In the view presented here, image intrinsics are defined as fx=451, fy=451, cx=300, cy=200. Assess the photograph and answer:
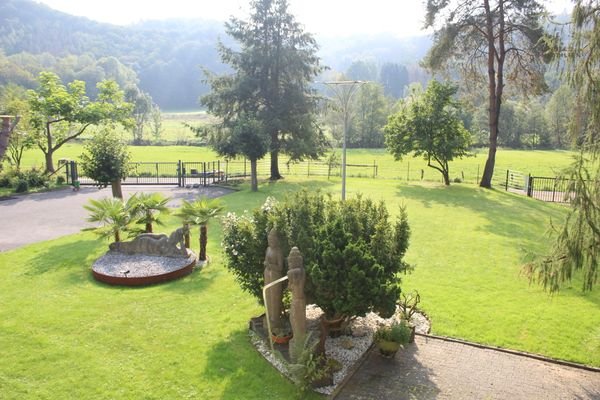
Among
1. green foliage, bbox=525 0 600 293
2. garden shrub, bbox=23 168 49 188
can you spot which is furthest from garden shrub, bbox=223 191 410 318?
garden shrub, bbox=23 168 49 188

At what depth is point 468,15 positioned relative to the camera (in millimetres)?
24766

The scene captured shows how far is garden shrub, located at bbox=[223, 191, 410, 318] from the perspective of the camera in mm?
6793

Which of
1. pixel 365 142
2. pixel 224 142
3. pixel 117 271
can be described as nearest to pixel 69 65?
pixel 365 142

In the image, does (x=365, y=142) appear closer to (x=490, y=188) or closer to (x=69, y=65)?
(x=490, y=188)

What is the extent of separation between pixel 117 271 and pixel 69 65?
160 metres

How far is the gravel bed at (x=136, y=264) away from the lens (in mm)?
11266

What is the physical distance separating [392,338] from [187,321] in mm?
4057

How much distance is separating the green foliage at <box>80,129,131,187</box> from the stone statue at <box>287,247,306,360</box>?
36.4ft

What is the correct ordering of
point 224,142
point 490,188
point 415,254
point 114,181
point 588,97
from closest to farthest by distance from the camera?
1. point 588,97
2. point 415,254
3. point 114,181
4. point 224,142
5. point 490,188

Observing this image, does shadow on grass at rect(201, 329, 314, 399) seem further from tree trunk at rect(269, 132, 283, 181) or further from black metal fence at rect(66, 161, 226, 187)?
tree trunk at rect(269, 132, 283, 181)

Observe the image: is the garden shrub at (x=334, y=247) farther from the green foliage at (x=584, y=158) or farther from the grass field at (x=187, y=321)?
the green foliage at (x=584, y=158)

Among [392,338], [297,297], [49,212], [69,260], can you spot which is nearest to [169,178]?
[49,212]

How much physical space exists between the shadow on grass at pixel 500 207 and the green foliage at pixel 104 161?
13.4 m

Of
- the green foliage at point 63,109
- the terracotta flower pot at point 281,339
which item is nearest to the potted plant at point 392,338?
the terracotta flower pot at point 281,339
